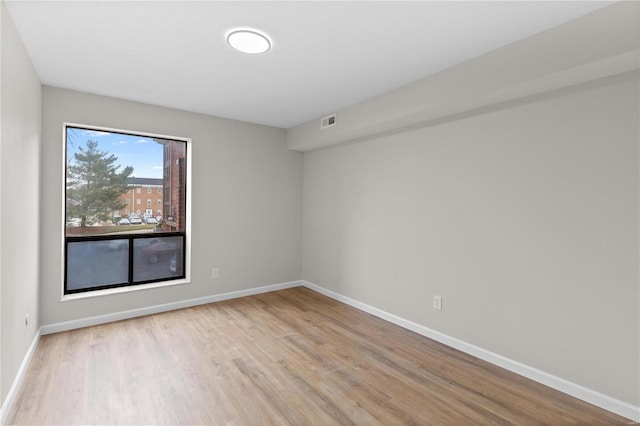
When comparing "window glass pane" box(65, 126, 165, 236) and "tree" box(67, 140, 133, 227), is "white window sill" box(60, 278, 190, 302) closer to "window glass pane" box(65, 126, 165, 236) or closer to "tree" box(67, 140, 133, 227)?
"window glass pane" box(65, 126, 165, 236)

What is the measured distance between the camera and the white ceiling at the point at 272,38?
1.90 metres

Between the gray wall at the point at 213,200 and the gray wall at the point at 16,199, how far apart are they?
0.33m

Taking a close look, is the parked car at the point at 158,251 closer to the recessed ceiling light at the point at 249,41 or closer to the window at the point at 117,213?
the window at the point at 117,213

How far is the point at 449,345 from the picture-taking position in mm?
3012

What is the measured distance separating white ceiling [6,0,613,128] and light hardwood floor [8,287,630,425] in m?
2.49

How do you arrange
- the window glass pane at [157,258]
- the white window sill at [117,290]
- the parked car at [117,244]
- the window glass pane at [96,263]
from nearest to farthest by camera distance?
the white window sill at [117,290] < the window glass pane at [96,263] < the parked car at [117,244] < the window glass pane at [157,258]

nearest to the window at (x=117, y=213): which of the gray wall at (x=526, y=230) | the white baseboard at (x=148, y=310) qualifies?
the white baseboard at (x=148, y=310)

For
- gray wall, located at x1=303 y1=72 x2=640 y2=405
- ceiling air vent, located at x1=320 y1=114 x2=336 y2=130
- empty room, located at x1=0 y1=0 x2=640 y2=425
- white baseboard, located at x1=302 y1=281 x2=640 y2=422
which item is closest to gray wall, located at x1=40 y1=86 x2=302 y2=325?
empty room, located at x1=0 y1=0 x2=640 y2=425

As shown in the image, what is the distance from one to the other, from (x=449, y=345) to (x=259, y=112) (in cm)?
339

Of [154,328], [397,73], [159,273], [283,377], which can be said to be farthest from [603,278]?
[159,273]

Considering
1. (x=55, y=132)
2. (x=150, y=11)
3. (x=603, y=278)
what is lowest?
(x=603, y=278)

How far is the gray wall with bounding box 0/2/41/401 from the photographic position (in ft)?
6.24

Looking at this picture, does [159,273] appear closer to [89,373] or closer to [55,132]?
[89,373]

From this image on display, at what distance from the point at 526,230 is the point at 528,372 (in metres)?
1.11
